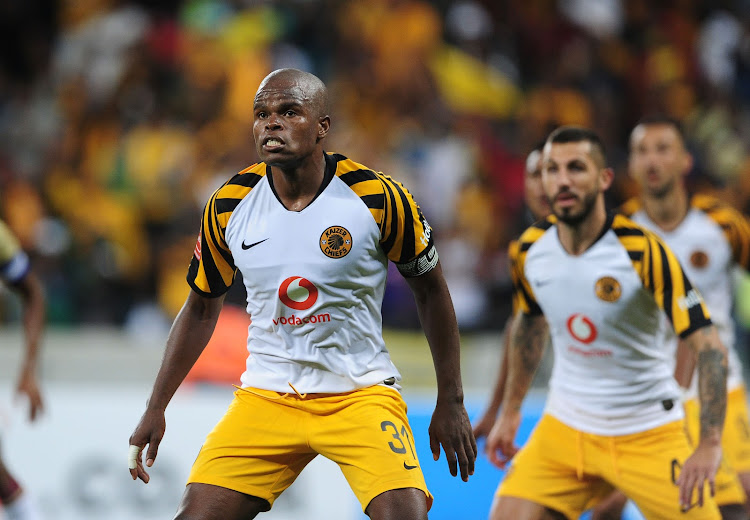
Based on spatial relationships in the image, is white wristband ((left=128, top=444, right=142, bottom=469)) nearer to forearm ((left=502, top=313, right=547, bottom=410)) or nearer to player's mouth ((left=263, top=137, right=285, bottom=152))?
player's mouth ((left=263, top=137, right=285, bottom=152))

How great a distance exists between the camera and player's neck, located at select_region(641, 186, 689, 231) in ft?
21.3

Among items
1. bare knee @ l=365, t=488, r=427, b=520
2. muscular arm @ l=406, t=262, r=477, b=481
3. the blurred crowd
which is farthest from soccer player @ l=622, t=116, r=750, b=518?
the blurred crowd

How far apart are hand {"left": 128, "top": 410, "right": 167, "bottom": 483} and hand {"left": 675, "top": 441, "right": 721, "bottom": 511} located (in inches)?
87.9

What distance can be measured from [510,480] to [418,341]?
12.9 ft

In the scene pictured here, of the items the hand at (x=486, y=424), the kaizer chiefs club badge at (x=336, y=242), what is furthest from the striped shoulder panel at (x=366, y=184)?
the hand at (x=486, y=424)

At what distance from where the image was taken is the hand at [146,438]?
14.6 ft

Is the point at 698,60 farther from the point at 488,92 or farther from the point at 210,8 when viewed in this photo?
the point at 210,8

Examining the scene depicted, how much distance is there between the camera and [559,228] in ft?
18.0

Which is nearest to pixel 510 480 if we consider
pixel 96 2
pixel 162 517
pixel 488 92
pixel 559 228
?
pixel 559 228

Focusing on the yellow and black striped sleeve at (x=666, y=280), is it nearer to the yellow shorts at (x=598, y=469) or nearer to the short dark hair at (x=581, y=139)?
the short dark hair at (x=581, y=139)

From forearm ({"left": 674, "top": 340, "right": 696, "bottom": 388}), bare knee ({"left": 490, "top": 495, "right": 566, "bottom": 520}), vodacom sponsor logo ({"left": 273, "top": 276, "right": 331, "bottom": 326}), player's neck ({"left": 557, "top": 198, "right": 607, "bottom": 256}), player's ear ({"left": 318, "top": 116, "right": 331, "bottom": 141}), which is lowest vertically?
bare knee ({"left": 490, "top": 495, "right": 566, "bottom": 520})

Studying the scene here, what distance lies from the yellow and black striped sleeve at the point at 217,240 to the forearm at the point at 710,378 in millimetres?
2072

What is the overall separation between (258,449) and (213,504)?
0.28 meters

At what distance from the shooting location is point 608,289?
522 centimetres
